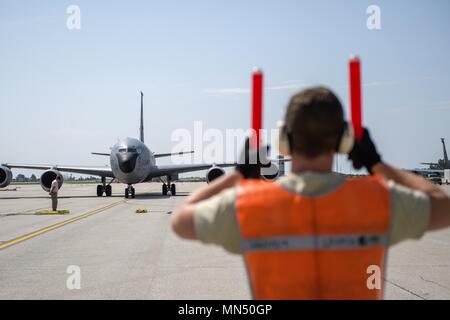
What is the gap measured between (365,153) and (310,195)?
42 centimetres

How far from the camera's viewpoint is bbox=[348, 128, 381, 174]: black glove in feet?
6.40

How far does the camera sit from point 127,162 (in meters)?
27.2

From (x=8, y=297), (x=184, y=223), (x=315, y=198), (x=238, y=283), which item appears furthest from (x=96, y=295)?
(x=315, y=198)

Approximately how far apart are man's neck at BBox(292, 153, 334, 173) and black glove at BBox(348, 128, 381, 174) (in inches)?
7.4

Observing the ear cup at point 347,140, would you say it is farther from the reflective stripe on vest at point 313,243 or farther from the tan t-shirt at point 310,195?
the reflective stripe on vest at point 313,243

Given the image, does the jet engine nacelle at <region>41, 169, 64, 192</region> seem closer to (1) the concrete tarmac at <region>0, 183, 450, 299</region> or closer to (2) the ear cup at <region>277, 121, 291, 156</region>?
(1) the concrete tarmac at <region>0, 183, 450, 299</region>

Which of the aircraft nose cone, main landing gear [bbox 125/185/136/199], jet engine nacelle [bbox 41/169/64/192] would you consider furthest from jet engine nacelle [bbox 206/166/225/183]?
jet engine nacelle [bbox 41/169/64/192]

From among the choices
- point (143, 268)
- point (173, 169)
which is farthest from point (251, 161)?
point (173, 169)

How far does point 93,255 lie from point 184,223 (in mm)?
7125

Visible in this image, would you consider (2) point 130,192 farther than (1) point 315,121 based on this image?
Yes

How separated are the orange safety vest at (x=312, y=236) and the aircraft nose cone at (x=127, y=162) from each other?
→ 2612 centimetres

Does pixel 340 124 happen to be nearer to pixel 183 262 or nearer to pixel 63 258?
pixel 183 262

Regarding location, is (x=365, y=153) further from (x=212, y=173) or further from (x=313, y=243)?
(x=212, y=173)

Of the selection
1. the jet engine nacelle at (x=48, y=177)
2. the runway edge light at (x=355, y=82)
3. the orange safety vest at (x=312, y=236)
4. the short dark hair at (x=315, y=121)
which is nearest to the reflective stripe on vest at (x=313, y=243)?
the orange safety vest at (x=312, y=236)
